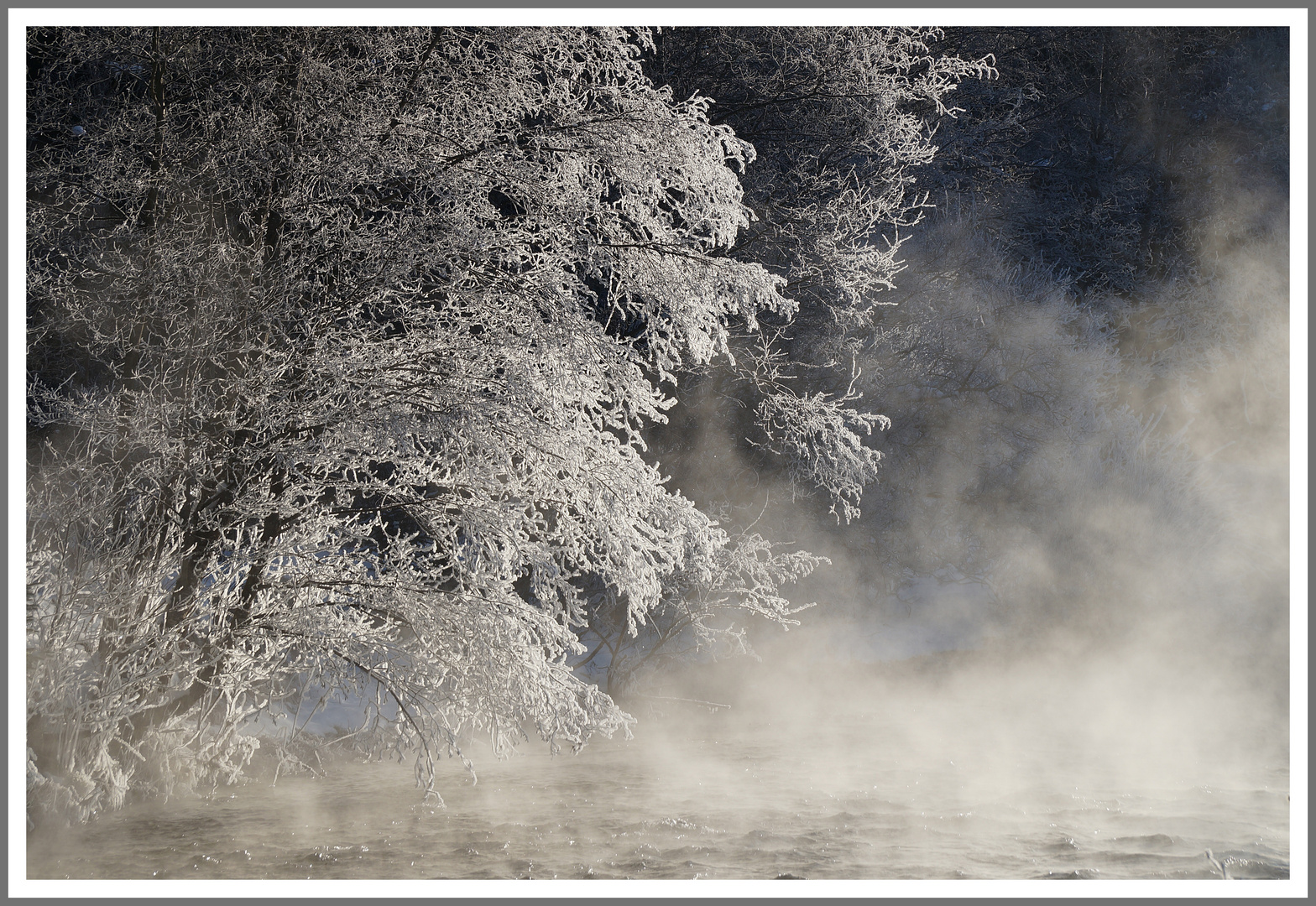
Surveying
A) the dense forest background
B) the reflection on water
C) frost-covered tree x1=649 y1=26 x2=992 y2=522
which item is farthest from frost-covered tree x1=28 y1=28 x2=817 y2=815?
frost-covered tree x1=649 y1=26 x2=992 y2=522

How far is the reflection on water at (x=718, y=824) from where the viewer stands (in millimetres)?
4570

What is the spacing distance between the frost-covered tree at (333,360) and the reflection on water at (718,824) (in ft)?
1.77

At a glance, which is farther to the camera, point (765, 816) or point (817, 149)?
point (817, 149)

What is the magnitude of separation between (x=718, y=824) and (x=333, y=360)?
3.28 meters

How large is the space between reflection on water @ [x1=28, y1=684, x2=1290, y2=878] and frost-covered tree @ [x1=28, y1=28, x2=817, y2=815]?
1.77ft

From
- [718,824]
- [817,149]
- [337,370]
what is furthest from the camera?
[817,149]

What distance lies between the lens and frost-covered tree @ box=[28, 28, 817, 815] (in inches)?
181

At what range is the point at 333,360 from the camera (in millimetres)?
4551

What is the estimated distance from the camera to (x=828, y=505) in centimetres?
950

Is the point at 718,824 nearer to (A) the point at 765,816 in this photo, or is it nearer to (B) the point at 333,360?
(A) the point at 765,816

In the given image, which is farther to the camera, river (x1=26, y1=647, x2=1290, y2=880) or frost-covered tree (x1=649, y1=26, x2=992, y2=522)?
frost-covered tree (x1=649, y1=26, x2=992, y2=522)

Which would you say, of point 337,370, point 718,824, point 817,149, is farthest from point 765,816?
point 817,149

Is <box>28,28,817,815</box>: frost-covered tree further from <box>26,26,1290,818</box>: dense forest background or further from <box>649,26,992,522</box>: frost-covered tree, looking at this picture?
<box>649,26,992,522</box>: frost-covered tree
